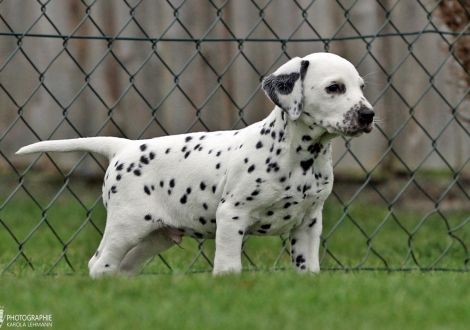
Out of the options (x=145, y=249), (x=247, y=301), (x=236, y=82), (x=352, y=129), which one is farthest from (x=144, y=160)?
(x=236, y=82)

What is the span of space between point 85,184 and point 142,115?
1065 mm

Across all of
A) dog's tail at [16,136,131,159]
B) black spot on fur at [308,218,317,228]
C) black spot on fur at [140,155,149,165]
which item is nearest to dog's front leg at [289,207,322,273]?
black spot on fur at [308,218,317,228]

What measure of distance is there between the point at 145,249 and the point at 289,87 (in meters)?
1.31

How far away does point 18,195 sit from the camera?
9.65 meters

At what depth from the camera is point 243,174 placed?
4.33 m

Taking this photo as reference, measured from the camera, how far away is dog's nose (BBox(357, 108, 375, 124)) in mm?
4180

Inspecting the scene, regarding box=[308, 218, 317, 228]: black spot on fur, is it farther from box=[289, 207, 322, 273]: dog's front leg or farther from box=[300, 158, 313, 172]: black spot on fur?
box=[300, 158, 313, 172]: black spot on fur

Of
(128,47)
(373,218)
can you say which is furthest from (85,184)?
(373,218)

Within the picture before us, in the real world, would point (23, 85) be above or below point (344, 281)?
below

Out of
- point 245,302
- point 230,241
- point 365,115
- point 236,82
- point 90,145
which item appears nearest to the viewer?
point 245,302

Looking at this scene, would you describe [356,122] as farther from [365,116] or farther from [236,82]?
[236,82]

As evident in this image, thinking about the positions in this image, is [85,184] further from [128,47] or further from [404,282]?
[404,282]

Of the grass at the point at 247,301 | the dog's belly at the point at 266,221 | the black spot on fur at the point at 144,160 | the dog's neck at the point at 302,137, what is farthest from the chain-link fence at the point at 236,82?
the grass at the point at 247,301

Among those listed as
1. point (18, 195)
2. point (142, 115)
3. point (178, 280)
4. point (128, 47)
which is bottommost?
point (18, 195)
